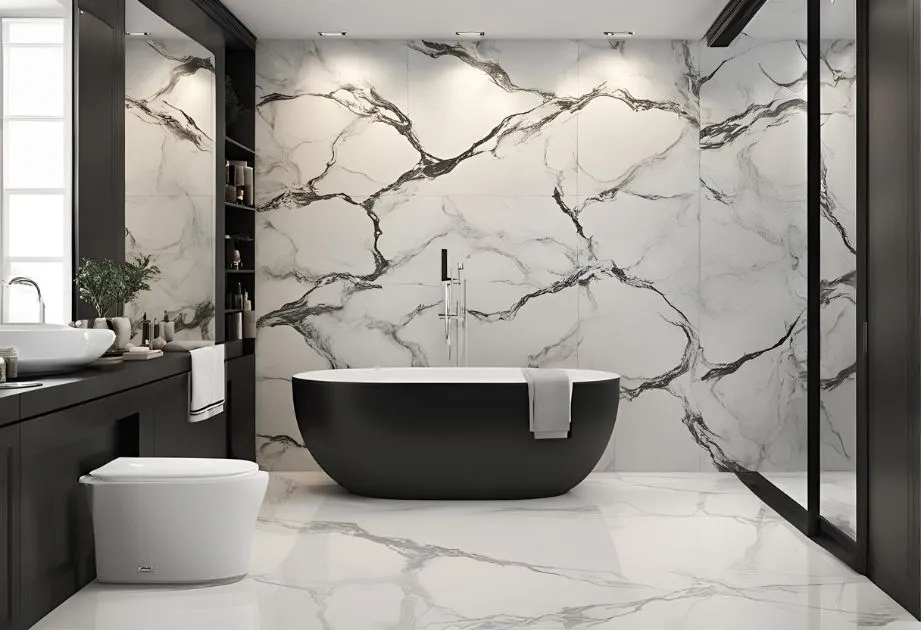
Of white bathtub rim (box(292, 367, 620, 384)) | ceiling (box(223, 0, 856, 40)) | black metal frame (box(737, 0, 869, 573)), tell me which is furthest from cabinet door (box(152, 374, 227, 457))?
black metal frame (box(737, 0, 869, 573))

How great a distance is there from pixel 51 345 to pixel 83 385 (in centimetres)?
19

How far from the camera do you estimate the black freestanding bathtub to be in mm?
4871

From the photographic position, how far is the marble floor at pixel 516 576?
126 inches

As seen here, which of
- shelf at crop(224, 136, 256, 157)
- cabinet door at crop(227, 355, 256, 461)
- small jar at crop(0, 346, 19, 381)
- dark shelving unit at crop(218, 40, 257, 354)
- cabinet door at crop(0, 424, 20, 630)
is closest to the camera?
cabinet door at crop(0, 424, 20, 630)

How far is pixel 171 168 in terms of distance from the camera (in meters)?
4.79

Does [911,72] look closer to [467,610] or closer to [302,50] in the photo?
[467,610]

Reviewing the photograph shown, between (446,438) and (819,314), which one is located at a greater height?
(819,314)

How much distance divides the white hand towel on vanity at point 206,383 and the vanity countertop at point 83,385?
6 cm

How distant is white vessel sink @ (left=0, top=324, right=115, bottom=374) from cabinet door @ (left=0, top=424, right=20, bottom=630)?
50 centimetres

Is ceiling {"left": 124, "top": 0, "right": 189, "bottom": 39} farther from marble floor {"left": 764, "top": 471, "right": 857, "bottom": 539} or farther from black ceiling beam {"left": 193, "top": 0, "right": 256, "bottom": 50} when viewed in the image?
marble floor {"left": 764, "top": 471, "right": 857, "bottom": 539}

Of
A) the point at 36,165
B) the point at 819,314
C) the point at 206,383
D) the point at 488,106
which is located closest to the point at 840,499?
the point at 819,314

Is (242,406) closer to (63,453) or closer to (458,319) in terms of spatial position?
(458,319)

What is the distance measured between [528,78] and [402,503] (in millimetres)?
2694

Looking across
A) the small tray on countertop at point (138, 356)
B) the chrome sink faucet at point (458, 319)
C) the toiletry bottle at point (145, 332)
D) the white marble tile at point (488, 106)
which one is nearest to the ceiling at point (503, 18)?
the white marble tile at point (488, 106)
